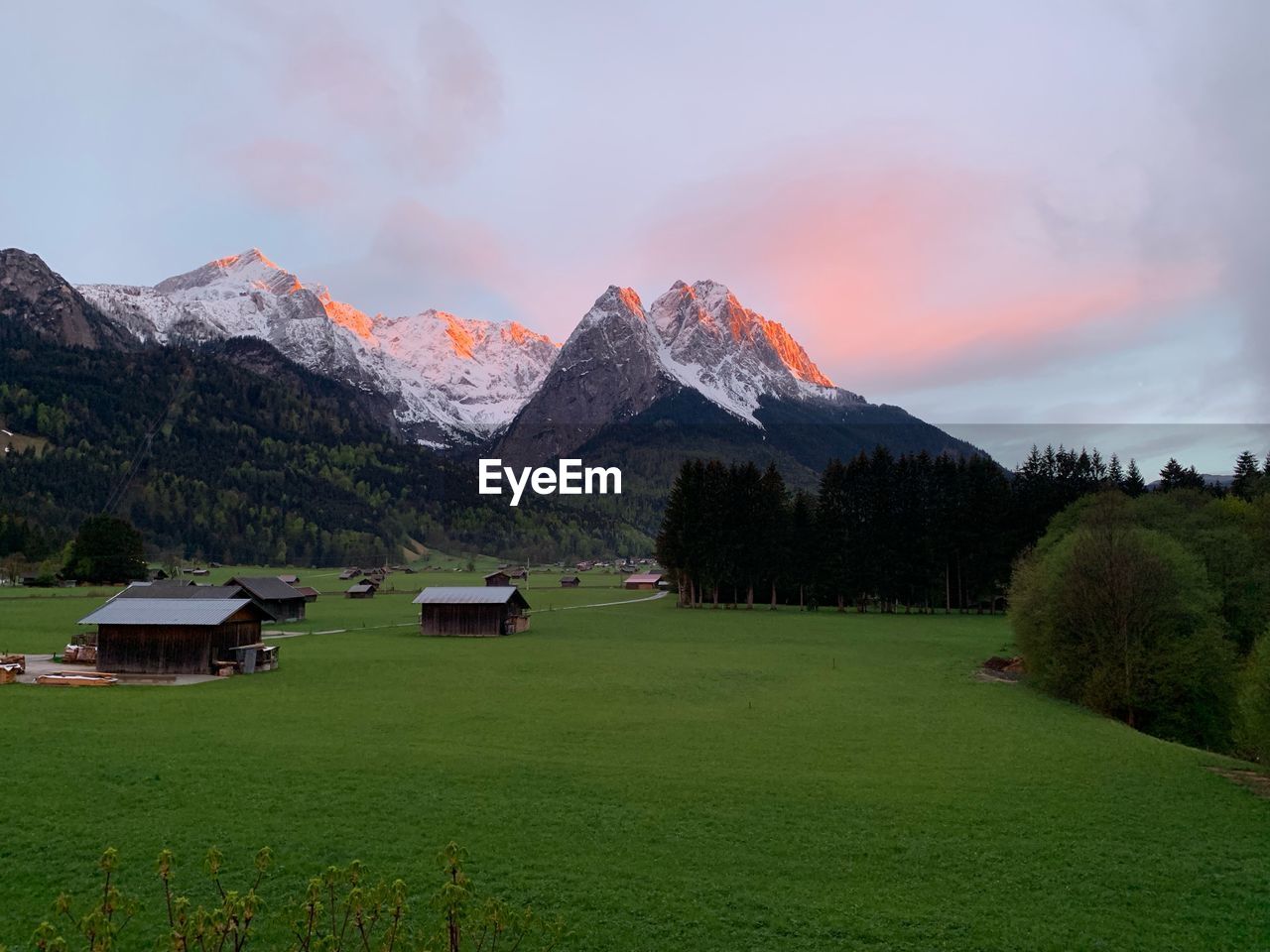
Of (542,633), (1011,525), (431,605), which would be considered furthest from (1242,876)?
(1011,525)

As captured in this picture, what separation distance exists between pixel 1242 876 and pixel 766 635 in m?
48.5

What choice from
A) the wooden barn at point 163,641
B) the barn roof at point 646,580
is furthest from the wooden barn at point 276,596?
the barn roof at point 646,580

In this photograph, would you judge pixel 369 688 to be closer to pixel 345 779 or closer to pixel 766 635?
pixel 345 779

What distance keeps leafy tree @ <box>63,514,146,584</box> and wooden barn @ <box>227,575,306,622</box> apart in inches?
1868

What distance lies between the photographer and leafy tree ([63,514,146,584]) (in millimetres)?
110688

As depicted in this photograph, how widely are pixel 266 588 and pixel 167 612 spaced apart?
98.3 feet

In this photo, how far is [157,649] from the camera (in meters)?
43.9

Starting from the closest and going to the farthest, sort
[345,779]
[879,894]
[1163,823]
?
[879,894], [1163,823], [345,779]

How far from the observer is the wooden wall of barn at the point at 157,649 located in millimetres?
43688

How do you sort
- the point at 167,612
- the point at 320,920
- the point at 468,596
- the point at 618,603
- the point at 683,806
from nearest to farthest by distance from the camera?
the point at 320,920 < the point at 683,806 < the point at 167,612 < the point at 468,596 < the point at 618,603

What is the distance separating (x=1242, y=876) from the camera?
1731 cm

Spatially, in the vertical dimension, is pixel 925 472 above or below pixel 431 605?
above

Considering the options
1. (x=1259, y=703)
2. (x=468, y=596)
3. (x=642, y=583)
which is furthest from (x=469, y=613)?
(x=642, y=583)

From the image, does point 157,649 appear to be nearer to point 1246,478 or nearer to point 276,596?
point 276,596
